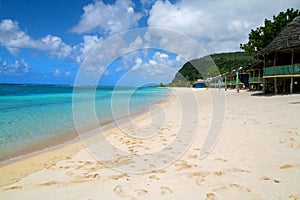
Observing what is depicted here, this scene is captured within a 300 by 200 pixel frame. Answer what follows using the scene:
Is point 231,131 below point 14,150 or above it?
above

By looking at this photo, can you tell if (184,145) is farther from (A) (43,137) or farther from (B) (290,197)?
Result: (A) (43,137)

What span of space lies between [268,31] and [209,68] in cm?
5305

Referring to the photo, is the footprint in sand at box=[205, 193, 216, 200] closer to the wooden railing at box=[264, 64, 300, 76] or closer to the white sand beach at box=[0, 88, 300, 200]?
the white sand beach at box=[0, 88, 300, 200]

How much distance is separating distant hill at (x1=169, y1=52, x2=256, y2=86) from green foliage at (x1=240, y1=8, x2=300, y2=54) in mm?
35175

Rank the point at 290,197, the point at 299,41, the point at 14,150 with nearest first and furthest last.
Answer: the point at 290,197 → the point at 14,150 → the point at 299,41

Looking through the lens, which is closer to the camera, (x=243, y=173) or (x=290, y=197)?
(x=290, y=197)

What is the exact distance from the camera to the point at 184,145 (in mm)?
4543

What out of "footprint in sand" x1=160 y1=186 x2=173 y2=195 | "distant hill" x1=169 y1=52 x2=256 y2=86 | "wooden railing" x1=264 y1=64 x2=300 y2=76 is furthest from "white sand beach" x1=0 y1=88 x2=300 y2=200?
"distant hill" x1=169 y1=52 x2=256 y2=86

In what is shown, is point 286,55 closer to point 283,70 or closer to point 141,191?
point 283,70

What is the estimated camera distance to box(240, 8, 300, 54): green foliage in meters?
23.4

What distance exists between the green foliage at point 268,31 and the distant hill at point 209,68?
3517 centimetres

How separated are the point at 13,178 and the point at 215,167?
375 centimetres

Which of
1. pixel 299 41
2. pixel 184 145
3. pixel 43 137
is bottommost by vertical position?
pixel 43 137

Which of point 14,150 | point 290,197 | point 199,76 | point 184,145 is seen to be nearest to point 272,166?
point 290,197
